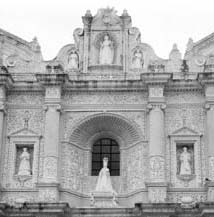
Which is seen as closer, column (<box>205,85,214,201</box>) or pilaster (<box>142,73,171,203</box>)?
column (<box>205,85,214,201</box>)

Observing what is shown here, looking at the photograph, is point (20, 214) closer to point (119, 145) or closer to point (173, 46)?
point (119, 145)

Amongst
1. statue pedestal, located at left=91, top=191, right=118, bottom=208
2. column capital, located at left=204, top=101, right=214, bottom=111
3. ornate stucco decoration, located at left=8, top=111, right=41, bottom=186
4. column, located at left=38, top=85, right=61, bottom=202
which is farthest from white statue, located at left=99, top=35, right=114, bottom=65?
statue pedestal, located at left=91, top=191, right=118, bottom=208

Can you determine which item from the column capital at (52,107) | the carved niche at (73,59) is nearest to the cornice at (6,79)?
the column capital at (52,107)

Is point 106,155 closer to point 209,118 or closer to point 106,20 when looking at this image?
point 209,118

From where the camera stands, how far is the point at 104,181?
1780 cm

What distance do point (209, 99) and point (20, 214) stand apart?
6325mm

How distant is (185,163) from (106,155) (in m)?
2.50

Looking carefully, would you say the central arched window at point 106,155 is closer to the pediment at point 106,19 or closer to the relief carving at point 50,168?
the relief carving at point 50,168

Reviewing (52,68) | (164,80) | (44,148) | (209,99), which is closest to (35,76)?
(52,68)

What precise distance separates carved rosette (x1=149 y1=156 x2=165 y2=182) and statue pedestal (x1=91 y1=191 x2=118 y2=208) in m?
1.20

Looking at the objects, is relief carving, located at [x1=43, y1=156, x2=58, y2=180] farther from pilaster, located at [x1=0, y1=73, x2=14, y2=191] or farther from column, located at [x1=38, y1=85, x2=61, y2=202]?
pilaster, located at [x1=0, y1=73, x2=14, y2=191]

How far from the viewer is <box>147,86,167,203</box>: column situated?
1744 cm

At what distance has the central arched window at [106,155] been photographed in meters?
19.0

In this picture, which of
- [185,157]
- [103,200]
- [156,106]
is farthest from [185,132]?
[103,200]
